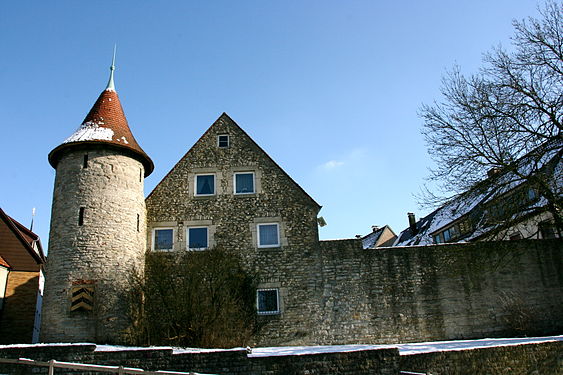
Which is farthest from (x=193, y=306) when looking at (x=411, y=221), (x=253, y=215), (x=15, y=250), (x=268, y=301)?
(x=411, y=221)

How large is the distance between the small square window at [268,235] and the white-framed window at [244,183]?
1.72 meters

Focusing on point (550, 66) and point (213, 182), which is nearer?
point (550, 66)

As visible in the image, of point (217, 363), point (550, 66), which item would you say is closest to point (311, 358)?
point (217, 363)

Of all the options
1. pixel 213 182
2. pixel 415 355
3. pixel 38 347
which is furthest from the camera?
pixel 213 182

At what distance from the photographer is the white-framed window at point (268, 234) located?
68.5ft

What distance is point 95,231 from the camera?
1789cm

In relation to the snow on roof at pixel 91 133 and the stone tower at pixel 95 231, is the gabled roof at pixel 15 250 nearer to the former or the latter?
the stone tower at pixel 95 231

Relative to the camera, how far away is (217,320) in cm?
1692

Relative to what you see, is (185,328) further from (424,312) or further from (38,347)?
(424,312)

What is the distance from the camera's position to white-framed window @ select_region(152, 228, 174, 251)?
68.3ft

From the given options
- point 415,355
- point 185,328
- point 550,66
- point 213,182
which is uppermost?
point 550,66

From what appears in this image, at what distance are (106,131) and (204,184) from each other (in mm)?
4702

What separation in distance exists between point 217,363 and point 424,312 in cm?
1041

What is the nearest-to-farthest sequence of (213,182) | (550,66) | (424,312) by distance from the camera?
(550,66) → (424,312) → (213,182)
